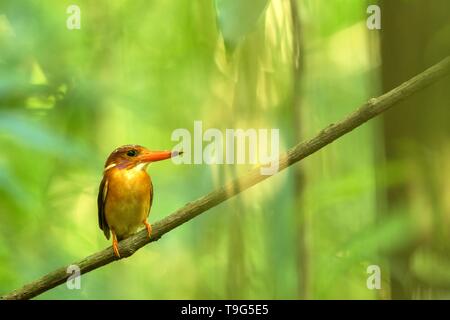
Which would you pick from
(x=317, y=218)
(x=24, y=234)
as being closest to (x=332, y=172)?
(x=317, y=218)

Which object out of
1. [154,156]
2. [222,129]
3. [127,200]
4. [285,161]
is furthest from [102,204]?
[285,161]

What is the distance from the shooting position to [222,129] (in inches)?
59.1

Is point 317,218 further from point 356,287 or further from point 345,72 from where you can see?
point 345,72

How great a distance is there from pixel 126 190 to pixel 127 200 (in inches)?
1.1

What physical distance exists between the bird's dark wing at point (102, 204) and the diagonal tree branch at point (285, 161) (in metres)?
0.25

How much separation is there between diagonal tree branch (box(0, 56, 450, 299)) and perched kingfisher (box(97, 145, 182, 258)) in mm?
215

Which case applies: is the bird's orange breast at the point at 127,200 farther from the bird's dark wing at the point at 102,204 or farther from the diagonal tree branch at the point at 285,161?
the diagonal tree branch at the point at 285,161

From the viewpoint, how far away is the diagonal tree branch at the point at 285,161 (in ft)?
3.56

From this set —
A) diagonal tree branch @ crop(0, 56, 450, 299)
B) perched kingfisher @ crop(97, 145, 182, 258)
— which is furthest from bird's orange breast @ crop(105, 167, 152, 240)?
diagonal tree branch @ crop(0, 56, 450, 299)

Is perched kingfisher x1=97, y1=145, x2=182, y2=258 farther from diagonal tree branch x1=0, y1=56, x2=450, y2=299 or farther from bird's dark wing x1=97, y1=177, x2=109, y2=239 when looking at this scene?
diagonal tree branch x1=0, y1=56, x2=450, y2=299

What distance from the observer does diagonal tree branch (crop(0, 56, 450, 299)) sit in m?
1.09

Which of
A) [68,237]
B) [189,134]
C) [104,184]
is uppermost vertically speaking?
[189,134]

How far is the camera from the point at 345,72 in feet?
5.07
